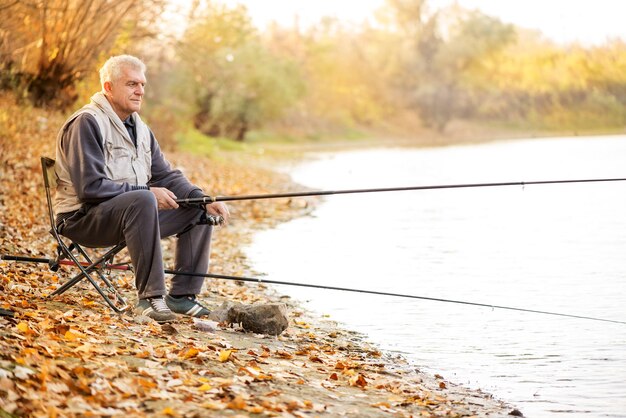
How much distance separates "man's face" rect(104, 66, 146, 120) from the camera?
5805 mm

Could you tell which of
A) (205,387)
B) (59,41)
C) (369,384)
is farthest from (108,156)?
(59,41)

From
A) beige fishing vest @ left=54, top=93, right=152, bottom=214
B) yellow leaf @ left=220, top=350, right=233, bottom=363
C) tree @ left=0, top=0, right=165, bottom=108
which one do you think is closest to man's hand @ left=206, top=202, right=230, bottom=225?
beige fishing vest @ left=54, top=93, right=152, bottom=214

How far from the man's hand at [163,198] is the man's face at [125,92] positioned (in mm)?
466

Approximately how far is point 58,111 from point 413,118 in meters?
50.4

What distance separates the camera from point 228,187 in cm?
1848

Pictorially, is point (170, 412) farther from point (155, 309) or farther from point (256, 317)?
point (256, 317)

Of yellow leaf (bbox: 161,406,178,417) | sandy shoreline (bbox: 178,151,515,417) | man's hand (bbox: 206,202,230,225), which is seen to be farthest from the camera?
man's hand (bbox: 206,202,230,225)

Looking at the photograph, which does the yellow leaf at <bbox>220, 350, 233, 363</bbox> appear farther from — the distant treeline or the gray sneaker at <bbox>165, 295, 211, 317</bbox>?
the distant treeline

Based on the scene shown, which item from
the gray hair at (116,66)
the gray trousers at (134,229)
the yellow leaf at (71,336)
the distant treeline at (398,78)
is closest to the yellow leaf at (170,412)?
the yellow leaf at (71,336)

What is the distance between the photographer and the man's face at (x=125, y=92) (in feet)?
19.0

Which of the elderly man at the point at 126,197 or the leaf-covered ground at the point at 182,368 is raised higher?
the elderly man at the point at 126,197

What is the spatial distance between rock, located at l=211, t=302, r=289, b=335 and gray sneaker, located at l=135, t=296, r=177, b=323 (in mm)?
546

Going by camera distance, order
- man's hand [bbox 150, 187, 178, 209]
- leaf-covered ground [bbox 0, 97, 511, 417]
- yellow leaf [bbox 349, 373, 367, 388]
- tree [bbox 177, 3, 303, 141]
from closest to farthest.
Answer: leaf-covered ground [bbox 0, 97, 511, 417]
yellow leaf [bbox 349, 373, 367, 388]
man's hand [bbox 150, 187, 178, 209]
tree [bbox 177, 3, 303, 141]

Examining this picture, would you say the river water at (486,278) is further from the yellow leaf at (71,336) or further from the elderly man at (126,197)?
the yellow leaf at (71,336)
